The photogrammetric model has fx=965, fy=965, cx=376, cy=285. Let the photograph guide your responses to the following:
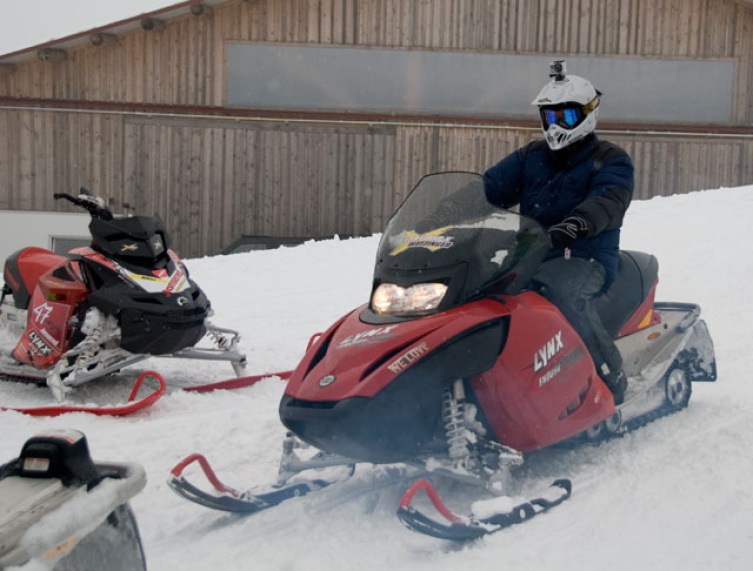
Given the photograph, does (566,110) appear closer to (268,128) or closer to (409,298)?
(409,298)

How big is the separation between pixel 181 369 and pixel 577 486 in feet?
11.3

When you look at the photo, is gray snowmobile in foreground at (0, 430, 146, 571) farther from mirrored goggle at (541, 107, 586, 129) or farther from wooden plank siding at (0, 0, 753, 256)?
wooden plank siding at (0, 0, 753, 256)

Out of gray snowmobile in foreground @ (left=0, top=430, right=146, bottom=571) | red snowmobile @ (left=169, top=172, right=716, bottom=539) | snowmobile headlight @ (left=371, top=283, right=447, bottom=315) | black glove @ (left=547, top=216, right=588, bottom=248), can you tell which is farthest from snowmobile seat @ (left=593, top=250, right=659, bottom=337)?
gray snowmobile in foreground @ (left=0, top=430, right=146, bottom=571)

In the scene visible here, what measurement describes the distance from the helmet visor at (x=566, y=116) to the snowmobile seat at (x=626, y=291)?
73 cm

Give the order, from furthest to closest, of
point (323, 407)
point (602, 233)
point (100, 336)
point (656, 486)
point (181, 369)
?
1. point (181, 369)
2. point (100, 336)
3. point (602, 233)
4. point (656, 486)
5. point (323, 407)

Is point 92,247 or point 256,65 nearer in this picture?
point 92,247

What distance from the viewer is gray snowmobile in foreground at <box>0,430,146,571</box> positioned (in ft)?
5.63

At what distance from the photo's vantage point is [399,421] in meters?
3.19

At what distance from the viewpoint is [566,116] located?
3967mm

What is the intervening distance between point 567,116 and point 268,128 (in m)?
11.1

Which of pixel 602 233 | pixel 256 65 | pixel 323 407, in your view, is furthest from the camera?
pixel 256 65

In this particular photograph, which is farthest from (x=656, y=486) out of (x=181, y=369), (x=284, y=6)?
(x=284, y=6)

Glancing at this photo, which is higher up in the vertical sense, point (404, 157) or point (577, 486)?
point (404, 157)

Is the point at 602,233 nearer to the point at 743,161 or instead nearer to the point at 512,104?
the point at 512,104
